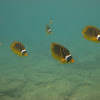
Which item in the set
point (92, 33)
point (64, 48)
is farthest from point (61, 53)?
point (92, 33)

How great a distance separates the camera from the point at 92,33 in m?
3.17

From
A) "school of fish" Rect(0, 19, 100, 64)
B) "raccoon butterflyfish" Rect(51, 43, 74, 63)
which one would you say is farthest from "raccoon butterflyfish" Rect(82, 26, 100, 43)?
"raccoon butterflyfish" Rect(51, 43, 74, 63)

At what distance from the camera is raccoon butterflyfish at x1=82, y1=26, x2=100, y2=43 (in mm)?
3117

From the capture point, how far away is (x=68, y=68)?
1198 centimetres

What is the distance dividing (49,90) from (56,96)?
67 cm

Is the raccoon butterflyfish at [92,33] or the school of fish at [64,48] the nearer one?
the school of fish at [64,48]

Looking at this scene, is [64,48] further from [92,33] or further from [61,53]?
[92,33]

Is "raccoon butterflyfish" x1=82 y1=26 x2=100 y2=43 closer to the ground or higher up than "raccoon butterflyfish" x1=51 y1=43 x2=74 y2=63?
higher up

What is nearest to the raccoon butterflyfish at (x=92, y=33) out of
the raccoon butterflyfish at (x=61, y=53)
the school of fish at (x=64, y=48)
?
the school of fish at (x=64, y=48)

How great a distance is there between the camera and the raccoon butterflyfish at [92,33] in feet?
10.2

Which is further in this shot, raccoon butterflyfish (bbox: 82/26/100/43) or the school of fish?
raccoon butterflyfish (bbox: 82/26/100/43)

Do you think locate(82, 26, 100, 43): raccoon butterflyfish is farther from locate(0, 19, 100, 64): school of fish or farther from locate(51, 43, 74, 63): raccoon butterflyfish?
locate(51, 43, 74, 63): raccoon butterflyfish

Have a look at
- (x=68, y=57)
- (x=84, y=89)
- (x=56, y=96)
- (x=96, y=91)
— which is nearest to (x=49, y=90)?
(x=56, y=96)

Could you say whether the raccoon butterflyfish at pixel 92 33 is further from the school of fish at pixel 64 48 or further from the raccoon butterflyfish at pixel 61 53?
the raccoon butterflyfish at pixel 61 53
